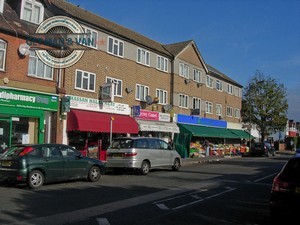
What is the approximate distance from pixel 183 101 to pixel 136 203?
82.3 ft

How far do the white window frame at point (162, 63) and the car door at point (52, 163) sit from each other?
737 inches

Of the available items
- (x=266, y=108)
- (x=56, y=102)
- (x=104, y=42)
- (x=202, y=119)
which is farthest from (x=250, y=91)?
(x=56, y=102)

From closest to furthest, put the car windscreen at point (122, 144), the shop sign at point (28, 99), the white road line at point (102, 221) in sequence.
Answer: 1. the white road line at point (102, 221)
2. the car windscreen at point (122, 144)
3. the shop sign at point (28, 99)

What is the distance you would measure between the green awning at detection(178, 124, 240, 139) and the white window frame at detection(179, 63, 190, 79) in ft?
15.3

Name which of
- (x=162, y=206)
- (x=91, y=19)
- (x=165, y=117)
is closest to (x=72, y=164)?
(x=162, y=206)

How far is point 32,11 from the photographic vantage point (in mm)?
20828

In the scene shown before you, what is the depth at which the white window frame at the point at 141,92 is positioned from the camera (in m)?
28.2

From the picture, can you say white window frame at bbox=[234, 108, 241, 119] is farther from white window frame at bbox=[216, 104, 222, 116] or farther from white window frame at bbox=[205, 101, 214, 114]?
white window frame at bbox=[205, 101, 214, 114]

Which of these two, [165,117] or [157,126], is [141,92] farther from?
[165,117]

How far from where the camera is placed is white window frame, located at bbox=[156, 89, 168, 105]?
31.2m

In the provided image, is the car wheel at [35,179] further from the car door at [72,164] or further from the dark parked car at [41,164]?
the car door at [72,164]

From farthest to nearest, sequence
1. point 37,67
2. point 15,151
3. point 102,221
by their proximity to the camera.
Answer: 1. point 37,67
2. point 15,151
3. point 102,221

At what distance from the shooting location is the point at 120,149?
58.7ft

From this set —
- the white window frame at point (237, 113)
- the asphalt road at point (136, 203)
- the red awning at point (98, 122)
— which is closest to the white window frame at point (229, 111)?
the white window frame at point (237, 113)
